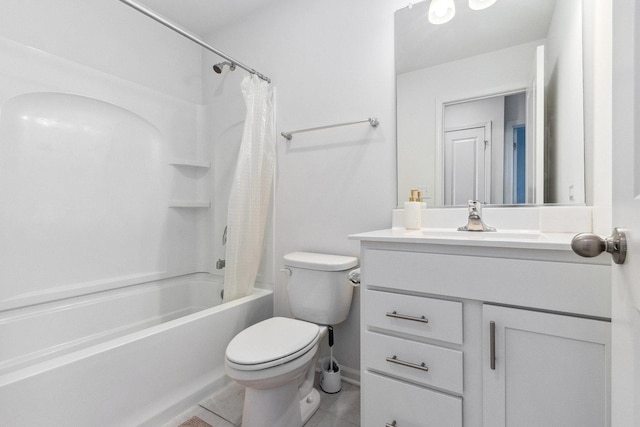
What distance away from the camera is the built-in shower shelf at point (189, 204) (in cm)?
228

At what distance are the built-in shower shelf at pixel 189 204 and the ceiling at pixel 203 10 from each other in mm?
1359

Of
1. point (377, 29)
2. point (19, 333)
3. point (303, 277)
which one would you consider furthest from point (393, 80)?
point (19, 333)

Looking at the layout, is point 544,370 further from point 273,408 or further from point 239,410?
point 239,410

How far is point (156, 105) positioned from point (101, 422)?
194cm

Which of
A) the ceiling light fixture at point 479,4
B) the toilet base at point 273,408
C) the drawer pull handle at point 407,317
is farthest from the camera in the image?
the ceiling light fixture at point 479,4

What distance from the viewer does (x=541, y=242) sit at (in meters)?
0.80

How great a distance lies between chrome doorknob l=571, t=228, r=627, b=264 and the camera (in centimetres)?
46

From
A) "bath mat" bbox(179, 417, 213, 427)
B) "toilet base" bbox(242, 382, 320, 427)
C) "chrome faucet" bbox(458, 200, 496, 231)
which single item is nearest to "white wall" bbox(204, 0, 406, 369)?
"chrome faucet" bbox(458, 200, 496, 231)

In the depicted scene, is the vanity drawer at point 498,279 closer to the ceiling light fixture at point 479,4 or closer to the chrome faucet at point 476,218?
the chrome faucet at point 476,218

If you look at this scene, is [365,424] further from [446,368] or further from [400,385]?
[446,368]

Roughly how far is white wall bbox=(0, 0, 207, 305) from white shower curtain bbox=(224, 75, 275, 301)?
0.77 metres

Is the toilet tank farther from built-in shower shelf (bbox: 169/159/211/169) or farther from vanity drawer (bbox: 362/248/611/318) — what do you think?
built-in shower shelf (bbox: 169/159/211/169)

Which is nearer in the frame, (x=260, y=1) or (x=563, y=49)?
(x=563, y=49)

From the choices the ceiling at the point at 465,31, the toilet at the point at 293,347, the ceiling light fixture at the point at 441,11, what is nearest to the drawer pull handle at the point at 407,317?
the toilet at the point at 293,347
